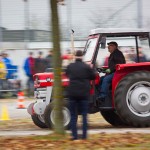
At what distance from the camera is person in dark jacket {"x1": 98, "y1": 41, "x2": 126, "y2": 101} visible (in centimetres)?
1308

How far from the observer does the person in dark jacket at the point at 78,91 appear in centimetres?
1060

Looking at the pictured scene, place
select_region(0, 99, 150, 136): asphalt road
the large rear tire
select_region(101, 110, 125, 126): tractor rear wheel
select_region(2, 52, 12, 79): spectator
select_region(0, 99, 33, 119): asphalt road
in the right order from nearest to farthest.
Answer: select_region(0, 99, 150, 136): asphalt road < the large rear tire < select_region(101, 110, 125, 126): tractor rear wheel < select_region(0, 99, 33, 119): asphalt road < select_region(2, 52, 12, 79): spectator

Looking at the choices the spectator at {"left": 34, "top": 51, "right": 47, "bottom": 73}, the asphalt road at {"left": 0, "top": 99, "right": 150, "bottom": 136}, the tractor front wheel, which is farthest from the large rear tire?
the spectator at {"left": 34, "top": 51, "right": 47, "bottom": 73}

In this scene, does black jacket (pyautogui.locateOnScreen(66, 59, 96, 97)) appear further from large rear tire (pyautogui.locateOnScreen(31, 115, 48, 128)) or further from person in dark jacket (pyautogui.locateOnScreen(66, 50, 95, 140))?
large rear tire (pyautogui.locateOnScreen(31, 115, 48, 128))

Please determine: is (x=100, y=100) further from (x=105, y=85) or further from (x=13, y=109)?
(x=13, y=109)

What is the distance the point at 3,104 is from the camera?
20.5 metres

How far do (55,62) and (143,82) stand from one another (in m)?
3.12

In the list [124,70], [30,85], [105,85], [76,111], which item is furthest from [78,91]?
[30,85]

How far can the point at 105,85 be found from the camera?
42.8 feet

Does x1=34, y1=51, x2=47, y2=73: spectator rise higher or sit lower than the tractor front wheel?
higher

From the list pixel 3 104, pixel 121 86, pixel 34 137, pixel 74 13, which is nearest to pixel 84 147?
pixel 34 137

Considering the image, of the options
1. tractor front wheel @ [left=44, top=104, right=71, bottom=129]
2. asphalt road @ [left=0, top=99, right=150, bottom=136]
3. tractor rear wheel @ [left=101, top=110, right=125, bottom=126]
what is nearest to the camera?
asphalt road @ [left=0, top=99, right=150, bottom=136]

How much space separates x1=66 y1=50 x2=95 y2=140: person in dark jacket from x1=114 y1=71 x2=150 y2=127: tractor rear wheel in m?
2.42

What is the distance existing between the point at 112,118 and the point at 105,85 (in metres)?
1.61
